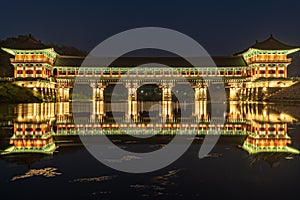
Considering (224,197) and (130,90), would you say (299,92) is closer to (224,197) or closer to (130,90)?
(130,90)

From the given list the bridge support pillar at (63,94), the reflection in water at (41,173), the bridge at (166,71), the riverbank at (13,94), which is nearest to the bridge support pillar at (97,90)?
the bridge at (166,71)

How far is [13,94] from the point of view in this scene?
151ft

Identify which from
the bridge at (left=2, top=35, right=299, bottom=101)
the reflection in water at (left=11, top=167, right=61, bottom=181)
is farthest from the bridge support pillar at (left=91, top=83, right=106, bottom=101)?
the reflection in water at (left=11, top=167, right=61, bottom=181)

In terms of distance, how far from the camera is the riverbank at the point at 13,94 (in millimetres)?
44656

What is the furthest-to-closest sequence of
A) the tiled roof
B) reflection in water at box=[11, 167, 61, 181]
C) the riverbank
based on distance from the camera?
the tiled roof, the riverbank, reflection in water at box=[11, 167, 61, 181]

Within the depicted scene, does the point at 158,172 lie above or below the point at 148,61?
below

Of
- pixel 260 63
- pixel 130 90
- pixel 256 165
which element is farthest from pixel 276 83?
pixel 256 165

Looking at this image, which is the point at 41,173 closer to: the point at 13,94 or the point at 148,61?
the point at 13,94

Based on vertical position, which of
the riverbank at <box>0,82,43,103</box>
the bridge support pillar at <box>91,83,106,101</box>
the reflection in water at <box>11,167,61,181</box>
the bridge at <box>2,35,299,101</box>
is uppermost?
the bridge at <box>2,35,299,101</box>

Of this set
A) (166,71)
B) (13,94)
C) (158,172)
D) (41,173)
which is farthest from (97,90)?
(158,172)

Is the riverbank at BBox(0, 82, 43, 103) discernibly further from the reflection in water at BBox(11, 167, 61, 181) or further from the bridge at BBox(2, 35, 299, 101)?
the reflection in water at BBox(11, 167, 61, 181)

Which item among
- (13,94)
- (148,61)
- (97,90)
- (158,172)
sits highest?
Result: (148,61)

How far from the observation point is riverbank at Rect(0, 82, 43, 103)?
44.7 metres

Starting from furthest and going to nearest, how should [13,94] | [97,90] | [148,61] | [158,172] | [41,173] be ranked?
[148,61]
[97,90]
[13,94]
[158,172]
[41,173]
